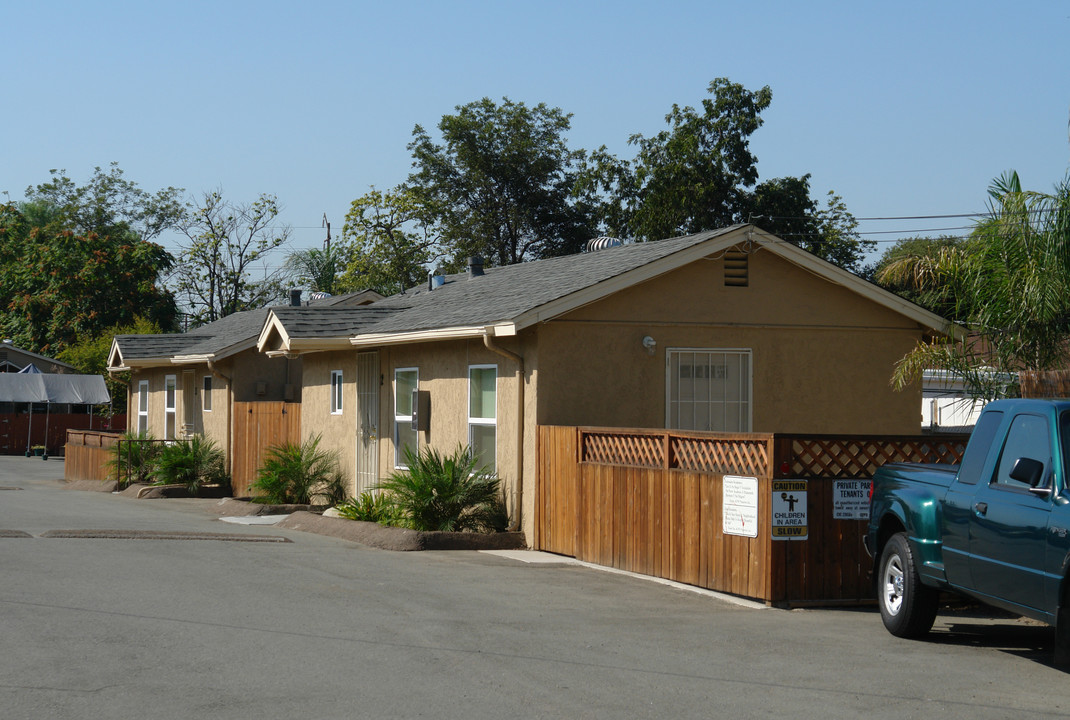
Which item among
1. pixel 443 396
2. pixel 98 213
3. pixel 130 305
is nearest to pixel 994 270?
pixel 443 396

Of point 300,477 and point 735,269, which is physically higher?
point 735,269

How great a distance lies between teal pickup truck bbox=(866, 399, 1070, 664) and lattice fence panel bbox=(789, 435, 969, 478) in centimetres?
93

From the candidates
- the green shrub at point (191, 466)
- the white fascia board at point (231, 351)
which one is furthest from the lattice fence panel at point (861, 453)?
the green shrub at point (191, 466)

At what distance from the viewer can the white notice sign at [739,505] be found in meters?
11.0

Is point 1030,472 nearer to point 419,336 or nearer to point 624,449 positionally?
point 624,449

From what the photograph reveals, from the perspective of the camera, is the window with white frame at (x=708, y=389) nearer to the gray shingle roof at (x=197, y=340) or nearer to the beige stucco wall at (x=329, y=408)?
the beige stucco wall at (x=329, y=408)

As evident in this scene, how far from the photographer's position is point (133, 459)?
27656 mm

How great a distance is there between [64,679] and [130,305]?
175 feet

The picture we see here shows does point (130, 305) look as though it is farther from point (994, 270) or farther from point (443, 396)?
point (994, 270)

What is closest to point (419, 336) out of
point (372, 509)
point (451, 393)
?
point (451, 393)

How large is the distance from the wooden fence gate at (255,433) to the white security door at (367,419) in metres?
2.75

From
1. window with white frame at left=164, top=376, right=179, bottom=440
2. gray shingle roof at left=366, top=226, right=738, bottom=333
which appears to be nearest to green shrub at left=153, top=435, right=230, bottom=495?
window with white frame at left=164, top=376, right=179, bottom=440

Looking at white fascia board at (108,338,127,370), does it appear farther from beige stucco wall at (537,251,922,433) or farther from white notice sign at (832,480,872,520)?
white notice sign at (832,480,872,520)

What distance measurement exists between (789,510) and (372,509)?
8.45 metres
